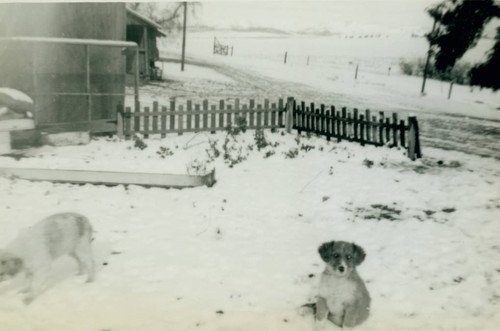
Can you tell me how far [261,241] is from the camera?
3523 mm

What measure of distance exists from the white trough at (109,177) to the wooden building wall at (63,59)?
124 cm

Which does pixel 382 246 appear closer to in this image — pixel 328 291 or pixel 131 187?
pixel 328 291

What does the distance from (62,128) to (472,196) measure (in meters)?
4.44

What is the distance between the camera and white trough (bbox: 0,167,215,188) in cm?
386

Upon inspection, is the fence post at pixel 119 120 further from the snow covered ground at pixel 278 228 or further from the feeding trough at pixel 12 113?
the feeding trough at pixel 12 113

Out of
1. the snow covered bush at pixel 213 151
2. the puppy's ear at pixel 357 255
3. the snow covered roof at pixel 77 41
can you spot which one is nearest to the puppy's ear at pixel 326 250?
the puppy's ear at pixel 357 255

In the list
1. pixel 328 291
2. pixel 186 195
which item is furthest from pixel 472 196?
pixel 186 195

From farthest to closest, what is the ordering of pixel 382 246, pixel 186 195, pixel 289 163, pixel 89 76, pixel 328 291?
pixel 89 76, pixel 289 163, pixel 186 195, pixel 382 246, pixel 328 291

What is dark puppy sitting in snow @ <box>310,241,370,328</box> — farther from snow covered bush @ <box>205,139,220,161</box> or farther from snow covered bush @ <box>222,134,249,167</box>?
snow covered bush @ <box>205,139,220,161</box>

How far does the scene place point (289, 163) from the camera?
4.91 metres

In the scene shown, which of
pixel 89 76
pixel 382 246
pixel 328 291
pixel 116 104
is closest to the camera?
pixel 328 291

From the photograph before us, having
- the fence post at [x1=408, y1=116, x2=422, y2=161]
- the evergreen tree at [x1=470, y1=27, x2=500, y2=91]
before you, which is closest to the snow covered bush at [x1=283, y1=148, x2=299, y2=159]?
the fence post at [x1=408, y1=116, x2=422, y2=161]

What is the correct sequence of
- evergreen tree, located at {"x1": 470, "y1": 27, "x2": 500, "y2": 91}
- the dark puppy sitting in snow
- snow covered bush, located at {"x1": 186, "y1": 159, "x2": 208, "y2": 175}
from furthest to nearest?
1. snow covered bush, located at {"x1": 186, "y1": 159, "x2": 208, "y2": 175}
2. evergreen tree, located at {"x1": 470, "y1": 27, "x2": 500, "y2": 91}
3. the dark puppy sitting in snow

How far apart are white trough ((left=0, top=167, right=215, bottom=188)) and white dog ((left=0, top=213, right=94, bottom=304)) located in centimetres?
99
